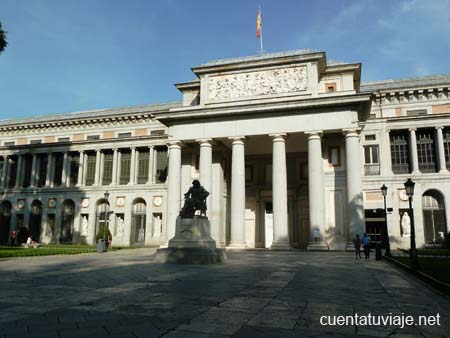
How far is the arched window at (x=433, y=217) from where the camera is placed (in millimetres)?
36250

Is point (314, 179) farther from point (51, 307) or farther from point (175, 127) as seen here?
point (51, 307)

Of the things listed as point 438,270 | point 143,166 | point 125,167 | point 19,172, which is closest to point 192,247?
point 438,270

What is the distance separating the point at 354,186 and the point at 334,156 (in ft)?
15.6

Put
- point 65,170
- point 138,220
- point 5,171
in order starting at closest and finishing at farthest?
1. point 138,220
2. point 65,170
3. point 5,171

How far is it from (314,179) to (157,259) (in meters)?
16.0

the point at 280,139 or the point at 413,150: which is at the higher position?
the point at 413,150

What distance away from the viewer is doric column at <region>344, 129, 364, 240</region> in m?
29.8

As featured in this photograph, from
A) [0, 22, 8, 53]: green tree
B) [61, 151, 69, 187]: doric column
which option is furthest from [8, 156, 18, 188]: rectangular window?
[0, 22, 8, 53]: green tree

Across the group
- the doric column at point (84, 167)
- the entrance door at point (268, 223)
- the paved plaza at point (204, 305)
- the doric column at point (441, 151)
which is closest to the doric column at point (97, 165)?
the doric column at point (84, 167)

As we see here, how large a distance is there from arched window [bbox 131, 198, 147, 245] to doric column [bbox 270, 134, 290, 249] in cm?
2042

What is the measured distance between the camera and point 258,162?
134 feet

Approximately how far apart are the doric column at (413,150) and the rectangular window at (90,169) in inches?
1476

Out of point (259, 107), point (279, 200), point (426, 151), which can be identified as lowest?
point (279, 200)

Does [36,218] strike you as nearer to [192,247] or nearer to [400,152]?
[192,247]
